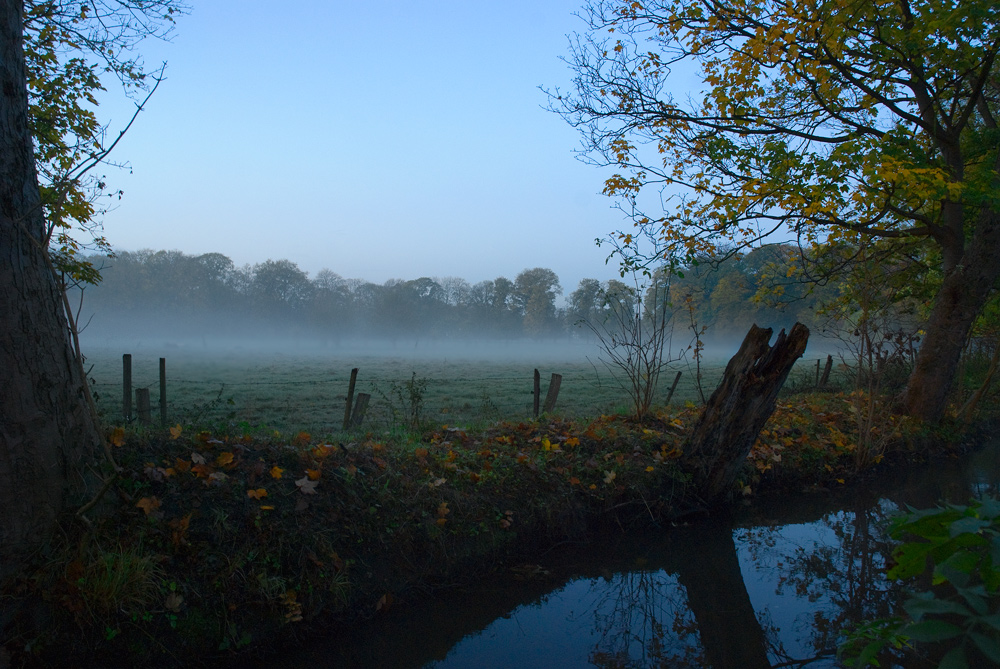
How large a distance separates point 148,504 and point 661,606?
14.2ft

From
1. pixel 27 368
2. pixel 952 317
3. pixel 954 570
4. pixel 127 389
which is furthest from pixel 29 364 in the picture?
pixel 952 317

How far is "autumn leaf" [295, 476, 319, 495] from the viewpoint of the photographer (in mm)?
5016

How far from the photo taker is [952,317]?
10883 mm

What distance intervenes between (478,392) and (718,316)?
131 feet

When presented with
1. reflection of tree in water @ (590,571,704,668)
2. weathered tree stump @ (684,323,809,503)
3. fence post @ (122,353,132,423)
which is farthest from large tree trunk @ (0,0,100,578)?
fence post @ (122,353,132,423)

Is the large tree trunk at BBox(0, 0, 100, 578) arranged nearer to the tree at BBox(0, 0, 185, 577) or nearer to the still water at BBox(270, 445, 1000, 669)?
the tree at BBox(0, 0, 185, 577)

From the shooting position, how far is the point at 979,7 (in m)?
7.69

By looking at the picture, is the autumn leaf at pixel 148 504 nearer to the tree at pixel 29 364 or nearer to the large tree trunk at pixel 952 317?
the tree at pixel 29 364

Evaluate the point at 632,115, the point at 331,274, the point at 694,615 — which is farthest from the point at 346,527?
the point at 331,274

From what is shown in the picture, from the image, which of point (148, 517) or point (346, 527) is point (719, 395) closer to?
point (346, 527)

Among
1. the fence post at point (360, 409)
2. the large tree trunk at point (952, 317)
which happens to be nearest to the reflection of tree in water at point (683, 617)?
the fence post at point (360, 409)

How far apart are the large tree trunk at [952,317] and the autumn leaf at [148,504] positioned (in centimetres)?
1283

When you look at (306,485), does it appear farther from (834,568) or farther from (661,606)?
(834,568)

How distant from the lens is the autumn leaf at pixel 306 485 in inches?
197
